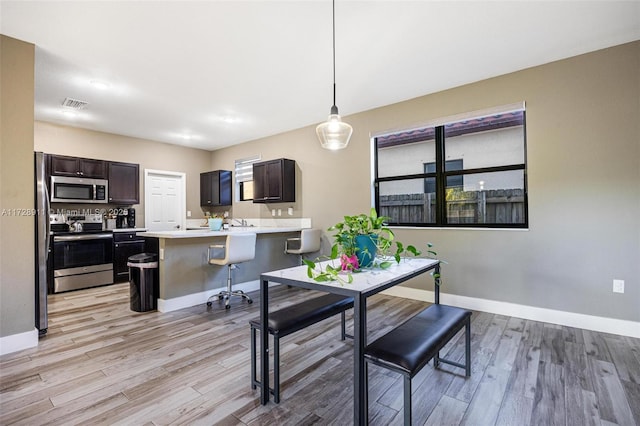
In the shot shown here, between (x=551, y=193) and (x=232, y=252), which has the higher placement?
(x=551, y=193)

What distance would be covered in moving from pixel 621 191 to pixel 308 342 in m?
3.22

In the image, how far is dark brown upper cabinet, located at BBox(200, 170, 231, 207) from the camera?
654 cm

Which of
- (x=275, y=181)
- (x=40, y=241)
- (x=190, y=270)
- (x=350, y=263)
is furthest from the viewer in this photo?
(x=275, y=181)

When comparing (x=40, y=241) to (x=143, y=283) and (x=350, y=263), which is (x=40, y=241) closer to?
(x=143, y=283)

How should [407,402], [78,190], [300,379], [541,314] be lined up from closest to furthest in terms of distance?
[407,402], [300,379], [541,314], [78,190]

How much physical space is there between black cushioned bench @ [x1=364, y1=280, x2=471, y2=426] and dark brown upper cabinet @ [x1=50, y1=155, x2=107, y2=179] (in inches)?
226

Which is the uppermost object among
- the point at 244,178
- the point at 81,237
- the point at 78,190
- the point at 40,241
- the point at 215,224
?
the point at 244,178

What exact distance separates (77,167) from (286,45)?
14.7 feet

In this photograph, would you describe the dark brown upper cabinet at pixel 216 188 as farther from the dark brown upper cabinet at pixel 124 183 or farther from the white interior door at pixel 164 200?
the dark brown upper cabinet at pixel 124 183

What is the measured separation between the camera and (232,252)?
11.8 feet

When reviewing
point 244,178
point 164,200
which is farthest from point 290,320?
point 164,200

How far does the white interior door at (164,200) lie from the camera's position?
20.0 ft

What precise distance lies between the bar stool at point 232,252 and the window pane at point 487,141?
273cm

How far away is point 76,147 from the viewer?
5254 mm
